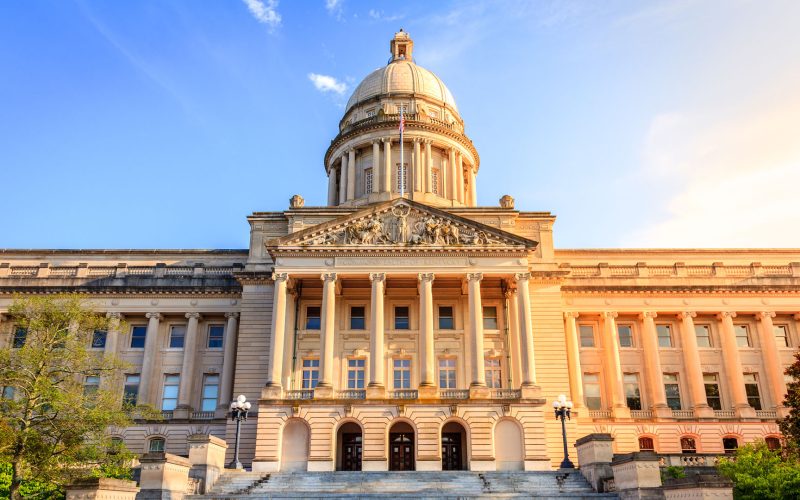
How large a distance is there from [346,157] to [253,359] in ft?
67.4

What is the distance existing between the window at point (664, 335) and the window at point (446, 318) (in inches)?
574

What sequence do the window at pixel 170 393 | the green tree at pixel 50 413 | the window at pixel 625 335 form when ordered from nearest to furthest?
the green tree at pixel 50 413
the window at pixel 170 393
the window at pixel 625 335

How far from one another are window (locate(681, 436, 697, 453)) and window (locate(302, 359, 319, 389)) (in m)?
22.4

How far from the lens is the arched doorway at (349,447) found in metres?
36.9

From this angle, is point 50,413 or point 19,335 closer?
point 50,413

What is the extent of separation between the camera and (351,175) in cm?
5344

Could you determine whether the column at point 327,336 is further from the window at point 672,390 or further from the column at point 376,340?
the window at point 672,390

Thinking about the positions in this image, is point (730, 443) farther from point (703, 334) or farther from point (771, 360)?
point (703, 334)

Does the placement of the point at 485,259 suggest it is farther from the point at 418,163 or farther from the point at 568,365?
the point at 418,163

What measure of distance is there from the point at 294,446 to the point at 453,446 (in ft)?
28.3

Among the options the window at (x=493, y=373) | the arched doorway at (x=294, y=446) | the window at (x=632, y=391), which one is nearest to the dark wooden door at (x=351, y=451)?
the arched doorway at (x=294, y=446)

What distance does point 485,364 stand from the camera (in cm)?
3991

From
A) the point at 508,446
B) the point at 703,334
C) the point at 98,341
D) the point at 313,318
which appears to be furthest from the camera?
the point at 703,334

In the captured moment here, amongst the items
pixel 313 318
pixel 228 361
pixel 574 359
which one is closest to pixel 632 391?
pixel 574 359
